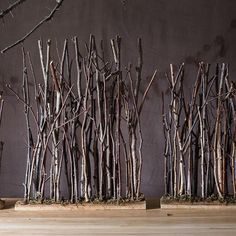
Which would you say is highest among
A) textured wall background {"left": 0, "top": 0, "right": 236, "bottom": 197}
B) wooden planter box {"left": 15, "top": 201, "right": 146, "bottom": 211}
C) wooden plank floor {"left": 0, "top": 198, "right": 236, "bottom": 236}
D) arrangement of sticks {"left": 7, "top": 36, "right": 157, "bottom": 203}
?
textured wall background {"left": 0, "top": 0, "right": 236, "bottom": 197}

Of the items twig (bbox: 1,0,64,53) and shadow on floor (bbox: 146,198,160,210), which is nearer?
shadow on floor (bbox: 146,198,160,210)

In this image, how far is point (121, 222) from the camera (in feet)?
4.50

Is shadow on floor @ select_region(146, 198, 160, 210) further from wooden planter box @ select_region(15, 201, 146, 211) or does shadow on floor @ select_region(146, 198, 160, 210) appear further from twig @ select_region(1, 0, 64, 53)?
twig @ select_region(1, 0, 64, 53)

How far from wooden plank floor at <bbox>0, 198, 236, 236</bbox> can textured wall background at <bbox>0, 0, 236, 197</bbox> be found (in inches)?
21.3

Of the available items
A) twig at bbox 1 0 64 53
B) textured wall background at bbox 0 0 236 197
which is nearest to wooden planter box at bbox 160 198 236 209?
textured wall background at bbox 0 0 236 197

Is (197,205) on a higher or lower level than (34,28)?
lower

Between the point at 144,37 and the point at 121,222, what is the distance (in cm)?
98

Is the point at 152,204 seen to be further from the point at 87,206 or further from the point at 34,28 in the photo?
the point at 34,28

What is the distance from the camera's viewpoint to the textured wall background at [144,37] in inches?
78.7

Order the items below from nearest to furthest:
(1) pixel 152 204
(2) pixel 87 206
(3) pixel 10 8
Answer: (2) pixel 87 206, (1) pixel 152 204, (3) pixel 10 8

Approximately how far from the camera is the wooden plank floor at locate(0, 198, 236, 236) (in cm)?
132

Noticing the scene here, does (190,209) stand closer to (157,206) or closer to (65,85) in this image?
(157,206)

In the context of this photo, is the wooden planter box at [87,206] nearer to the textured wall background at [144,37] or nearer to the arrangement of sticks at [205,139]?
the arrangement of sticks at [205,139]

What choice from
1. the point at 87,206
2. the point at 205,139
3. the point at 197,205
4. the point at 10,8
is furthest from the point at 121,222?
the point at 10,8
